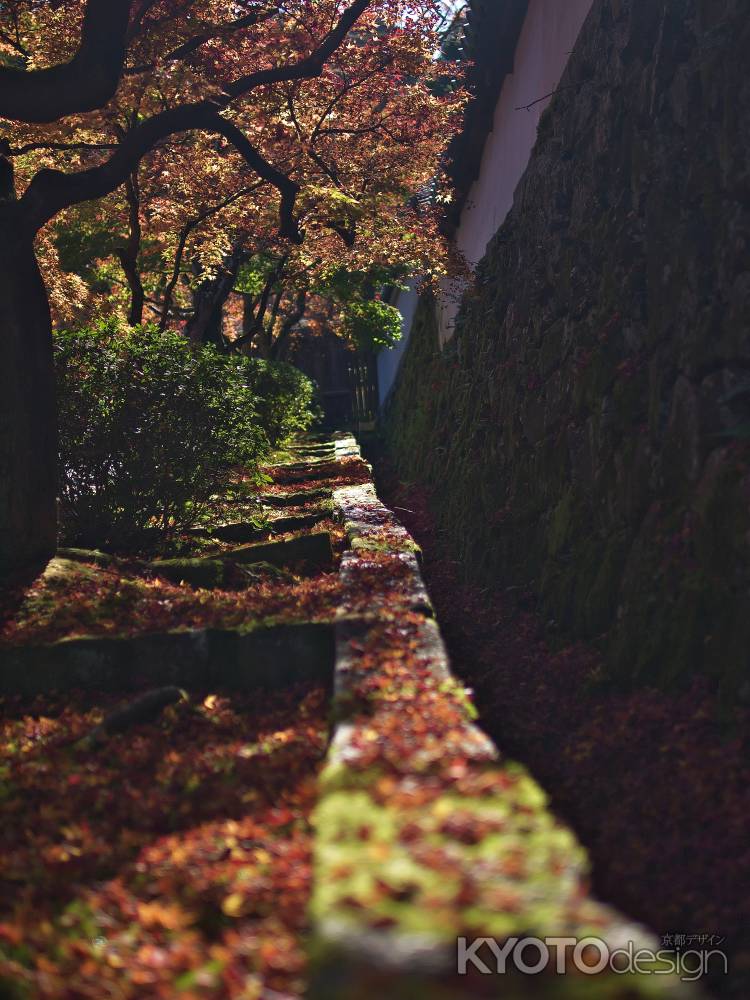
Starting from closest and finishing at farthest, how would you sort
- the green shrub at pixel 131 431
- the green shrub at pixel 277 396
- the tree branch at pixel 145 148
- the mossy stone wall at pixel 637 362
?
the mossy stone wall at pixel 637 362, the tree branch at pixel 145 148, the green shrub at pixel 131 431, the green shrub at pixel 277 396

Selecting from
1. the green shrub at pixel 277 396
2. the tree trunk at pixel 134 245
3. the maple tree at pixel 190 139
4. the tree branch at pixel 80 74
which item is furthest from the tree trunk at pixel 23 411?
the green shrub at pixel 277 396

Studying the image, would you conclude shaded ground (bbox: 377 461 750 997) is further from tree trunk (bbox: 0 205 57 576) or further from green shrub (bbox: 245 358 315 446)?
green shrub (bbox: 245 358 315 446)

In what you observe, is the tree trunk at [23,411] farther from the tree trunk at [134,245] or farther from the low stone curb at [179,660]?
the tree trunk at [134,245]

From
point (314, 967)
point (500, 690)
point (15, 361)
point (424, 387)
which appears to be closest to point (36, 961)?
point (314, 967)

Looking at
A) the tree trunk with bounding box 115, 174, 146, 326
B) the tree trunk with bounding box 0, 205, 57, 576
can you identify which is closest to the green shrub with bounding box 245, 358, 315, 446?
the tree trunk with bounding box 115, 174, 146, 326

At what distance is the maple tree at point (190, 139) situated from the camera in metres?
6.23

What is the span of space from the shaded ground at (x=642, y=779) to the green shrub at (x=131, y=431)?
3150 millimetres

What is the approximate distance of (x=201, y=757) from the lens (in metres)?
3.95

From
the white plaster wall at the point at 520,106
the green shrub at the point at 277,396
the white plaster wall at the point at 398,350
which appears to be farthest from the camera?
the white plaster wall at the point at 398,350

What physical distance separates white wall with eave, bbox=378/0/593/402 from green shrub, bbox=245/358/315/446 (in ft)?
13.6

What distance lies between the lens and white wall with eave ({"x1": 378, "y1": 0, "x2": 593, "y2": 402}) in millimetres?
8203

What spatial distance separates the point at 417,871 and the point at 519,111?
9.48 meters

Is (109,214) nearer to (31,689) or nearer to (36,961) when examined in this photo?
(31,689)

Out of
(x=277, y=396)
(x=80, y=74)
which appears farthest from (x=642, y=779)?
(x=277, y=396)
